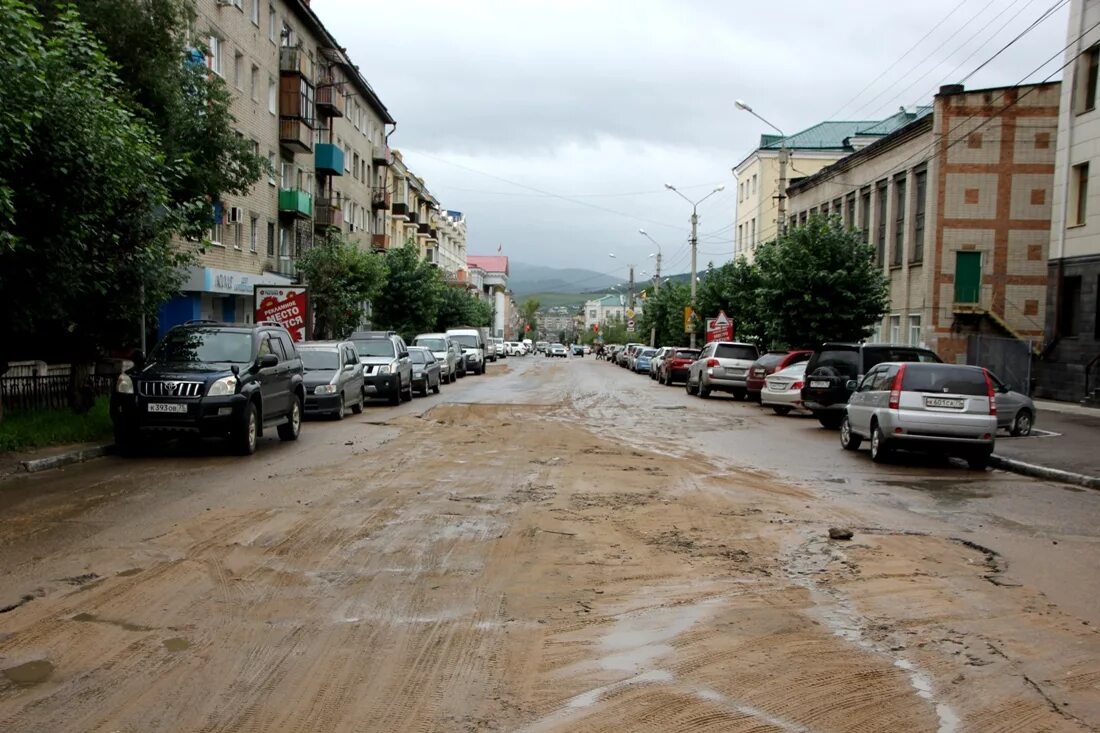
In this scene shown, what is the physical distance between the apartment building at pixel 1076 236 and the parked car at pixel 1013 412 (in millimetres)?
9081

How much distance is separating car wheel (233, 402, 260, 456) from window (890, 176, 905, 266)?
3146 centimetres

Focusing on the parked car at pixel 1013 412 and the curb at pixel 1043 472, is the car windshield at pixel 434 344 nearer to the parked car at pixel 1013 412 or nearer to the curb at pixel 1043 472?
the parked car at pixel 1013 412

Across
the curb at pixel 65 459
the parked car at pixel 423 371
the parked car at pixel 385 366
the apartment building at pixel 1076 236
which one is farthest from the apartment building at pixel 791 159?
the curb at pixel 65 459

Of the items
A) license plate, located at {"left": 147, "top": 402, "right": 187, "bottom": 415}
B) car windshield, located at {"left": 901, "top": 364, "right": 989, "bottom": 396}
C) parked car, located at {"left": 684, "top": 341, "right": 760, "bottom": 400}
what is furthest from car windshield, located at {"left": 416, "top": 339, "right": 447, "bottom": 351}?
car windshield, located at {"left": 901, "top": 364, "right": 989, "bottom": 396}

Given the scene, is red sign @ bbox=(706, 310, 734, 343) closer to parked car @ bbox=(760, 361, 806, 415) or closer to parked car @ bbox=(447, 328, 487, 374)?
parked car @ bbox=(447, 328, 487, 374)

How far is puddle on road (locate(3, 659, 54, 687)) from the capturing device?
15.5 ft

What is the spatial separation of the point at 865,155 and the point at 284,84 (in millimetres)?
25395

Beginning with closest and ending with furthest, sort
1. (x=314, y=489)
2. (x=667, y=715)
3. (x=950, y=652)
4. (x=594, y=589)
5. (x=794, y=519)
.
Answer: (x=667, y=715)
(x=950, y=652)
(x=594, y=589)
(x=794, y=519)
(x=314, y=489)

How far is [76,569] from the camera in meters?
6.98

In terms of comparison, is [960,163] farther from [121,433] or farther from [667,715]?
[667,715]

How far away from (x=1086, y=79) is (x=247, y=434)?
25957 millimetres

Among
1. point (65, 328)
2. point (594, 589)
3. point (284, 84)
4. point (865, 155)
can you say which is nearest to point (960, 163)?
point (865, 155)

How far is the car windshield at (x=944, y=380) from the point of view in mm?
15039

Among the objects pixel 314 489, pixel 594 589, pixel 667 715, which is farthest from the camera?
pixel 314 489
